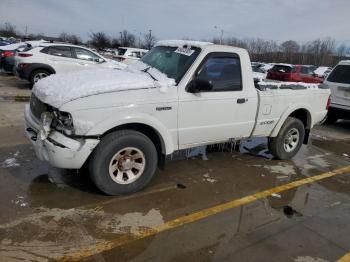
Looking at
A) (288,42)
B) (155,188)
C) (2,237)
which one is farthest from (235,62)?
(288,42)

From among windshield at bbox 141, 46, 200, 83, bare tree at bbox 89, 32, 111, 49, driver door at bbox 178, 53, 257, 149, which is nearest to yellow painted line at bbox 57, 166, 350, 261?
driver door at bbox 178, 53, 257, 149

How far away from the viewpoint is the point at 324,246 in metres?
3.93

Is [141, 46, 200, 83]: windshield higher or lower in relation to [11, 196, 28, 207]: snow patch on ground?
higher

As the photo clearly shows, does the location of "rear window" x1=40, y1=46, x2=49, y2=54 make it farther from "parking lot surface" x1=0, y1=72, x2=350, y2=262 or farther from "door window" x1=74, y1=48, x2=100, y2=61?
"parking lot surface" x1=0, y1=72, x2=350, y2=262

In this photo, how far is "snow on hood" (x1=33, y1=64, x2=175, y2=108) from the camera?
13.8ft

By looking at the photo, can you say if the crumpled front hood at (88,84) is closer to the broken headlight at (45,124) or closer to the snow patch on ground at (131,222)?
the broken headlight at (45,124)

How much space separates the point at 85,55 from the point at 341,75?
905 cm

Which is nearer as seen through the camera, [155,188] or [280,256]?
[280,256]

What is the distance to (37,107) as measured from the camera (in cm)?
468

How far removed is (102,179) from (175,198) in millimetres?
1009

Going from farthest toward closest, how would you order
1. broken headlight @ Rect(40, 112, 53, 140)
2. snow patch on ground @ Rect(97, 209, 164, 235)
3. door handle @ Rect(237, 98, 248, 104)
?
door handle @ Rect(237, 98, 248, 104)
broken headlight @ Rect(40, 112, 53, 140)
snow patch on ground @ Rect(97, 209, 164, 235)

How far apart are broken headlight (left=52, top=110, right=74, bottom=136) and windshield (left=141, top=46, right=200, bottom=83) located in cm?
156

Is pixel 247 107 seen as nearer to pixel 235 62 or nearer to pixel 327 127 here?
pixel 235 62

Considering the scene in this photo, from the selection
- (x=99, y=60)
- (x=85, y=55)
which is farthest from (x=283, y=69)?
(x=85, y=55)
